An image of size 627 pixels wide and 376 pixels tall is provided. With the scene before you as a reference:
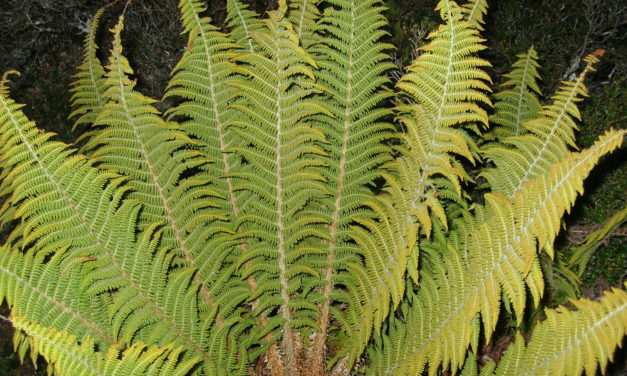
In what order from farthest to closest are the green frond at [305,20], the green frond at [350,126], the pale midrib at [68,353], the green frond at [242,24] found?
the green frond at [242,24] < the green frond at [305,20] < the green frond at [350,126] < the pale midrib at [68,353]

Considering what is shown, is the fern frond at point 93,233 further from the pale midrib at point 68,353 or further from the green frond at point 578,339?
the green frond at point 578,339

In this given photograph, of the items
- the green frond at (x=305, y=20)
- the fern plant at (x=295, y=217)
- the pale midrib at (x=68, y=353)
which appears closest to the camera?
the pale midrib at (x=68, y=353)

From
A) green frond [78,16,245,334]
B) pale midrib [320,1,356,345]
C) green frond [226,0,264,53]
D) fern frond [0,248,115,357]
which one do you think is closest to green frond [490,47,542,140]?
pale midrib [320,1,356,345]

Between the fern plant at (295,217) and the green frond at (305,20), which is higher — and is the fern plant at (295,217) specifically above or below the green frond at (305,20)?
below

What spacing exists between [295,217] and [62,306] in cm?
82

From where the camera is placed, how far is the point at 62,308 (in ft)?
4.68

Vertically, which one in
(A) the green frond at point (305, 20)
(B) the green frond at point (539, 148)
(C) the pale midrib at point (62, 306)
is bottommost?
(C) the pale midrib at point (62, 306)

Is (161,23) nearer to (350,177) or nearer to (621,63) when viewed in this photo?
(350,177)

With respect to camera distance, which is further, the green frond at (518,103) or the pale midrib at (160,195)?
the green frond at (518,103)

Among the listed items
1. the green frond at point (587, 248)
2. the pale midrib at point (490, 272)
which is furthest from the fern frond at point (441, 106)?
the green frond at point (587, 248)

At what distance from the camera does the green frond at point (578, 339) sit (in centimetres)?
111

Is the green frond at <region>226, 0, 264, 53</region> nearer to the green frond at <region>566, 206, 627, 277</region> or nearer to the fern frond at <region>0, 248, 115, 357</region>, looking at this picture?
the fern frond at <region>0, 248, 115, 357</region>

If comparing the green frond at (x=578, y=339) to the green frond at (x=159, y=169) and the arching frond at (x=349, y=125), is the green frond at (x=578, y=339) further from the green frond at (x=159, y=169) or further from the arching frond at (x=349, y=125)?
the green frond at (x=159, y=169)

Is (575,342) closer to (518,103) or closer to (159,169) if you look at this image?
(518,103)
